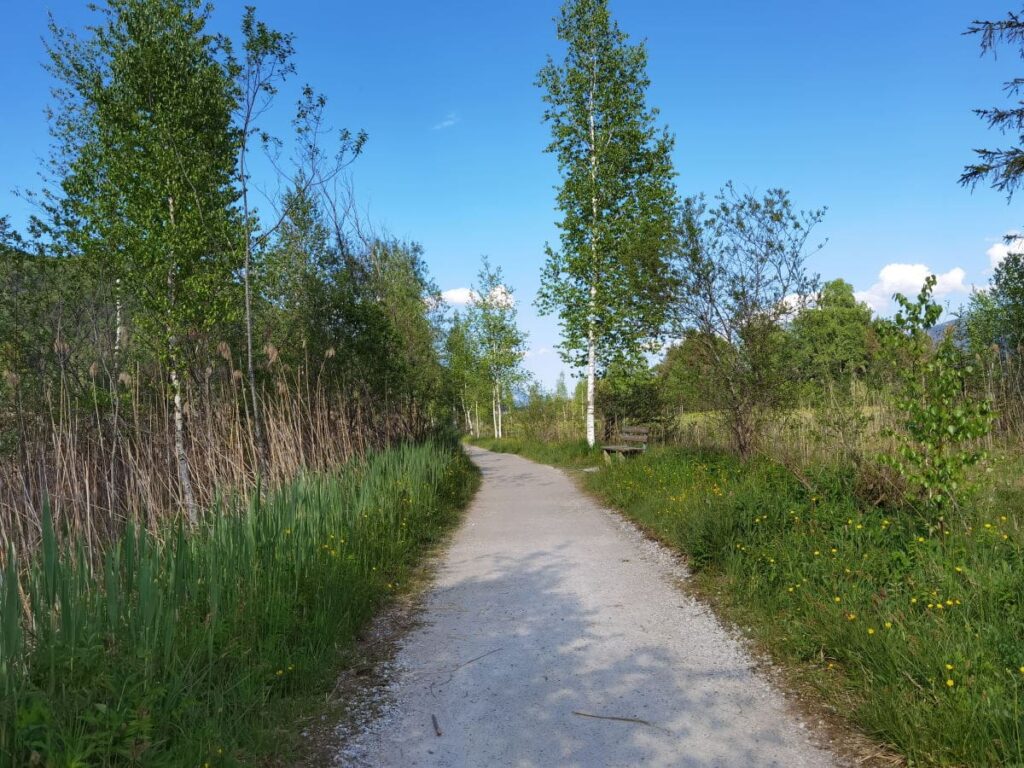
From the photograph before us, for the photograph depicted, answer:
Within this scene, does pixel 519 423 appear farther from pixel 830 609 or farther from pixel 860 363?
pixel 830 609

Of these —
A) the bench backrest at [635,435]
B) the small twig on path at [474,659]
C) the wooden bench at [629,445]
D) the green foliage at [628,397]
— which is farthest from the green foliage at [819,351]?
the green foliage at [628,397]

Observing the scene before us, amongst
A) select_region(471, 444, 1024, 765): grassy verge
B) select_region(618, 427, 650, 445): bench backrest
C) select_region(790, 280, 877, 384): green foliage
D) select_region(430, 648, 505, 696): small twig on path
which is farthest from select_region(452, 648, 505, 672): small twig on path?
select_region(618, 427, 650, 445): bench backrest

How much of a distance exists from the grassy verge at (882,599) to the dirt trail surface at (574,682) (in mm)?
342

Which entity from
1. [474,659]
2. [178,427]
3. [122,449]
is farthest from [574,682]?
[178,427]

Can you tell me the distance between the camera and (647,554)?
21.8ft

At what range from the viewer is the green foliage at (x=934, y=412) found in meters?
4.54

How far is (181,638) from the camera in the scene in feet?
10.8

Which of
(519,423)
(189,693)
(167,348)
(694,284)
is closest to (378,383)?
(167,348)

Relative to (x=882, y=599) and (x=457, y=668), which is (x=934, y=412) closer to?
(x=882, y=599)

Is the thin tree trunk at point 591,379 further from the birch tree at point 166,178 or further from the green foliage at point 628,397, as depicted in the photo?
the birch tree at point 166,178

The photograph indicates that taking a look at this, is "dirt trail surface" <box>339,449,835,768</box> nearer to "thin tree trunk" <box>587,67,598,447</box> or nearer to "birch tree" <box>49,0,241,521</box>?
"birch tree" <box>49,0,241,521</box>

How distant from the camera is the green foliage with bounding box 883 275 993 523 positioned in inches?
179

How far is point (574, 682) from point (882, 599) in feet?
6.69

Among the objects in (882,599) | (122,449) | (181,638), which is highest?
(122,449)
